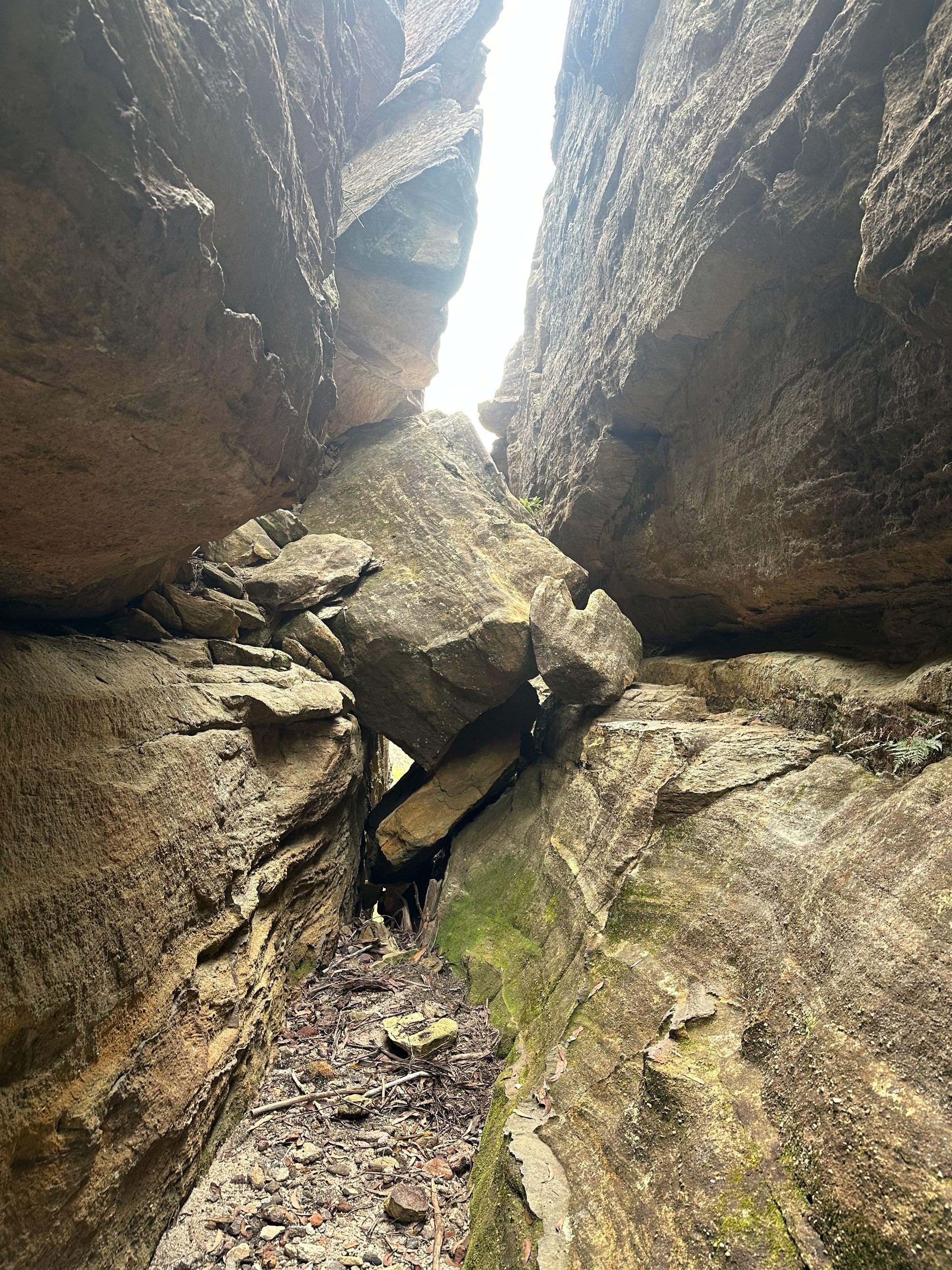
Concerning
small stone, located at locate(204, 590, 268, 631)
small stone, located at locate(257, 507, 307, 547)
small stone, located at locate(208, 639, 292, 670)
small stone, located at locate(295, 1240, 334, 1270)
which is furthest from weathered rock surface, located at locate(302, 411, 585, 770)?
small stone, located at locate(295, 1240, 334, 1270)

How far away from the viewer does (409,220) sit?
463 inches

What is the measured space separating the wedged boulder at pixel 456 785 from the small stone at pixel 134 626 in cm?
552

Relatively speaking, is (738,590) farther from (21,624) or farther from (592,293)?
(21,624)

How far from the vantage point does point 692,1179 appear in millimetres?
3146

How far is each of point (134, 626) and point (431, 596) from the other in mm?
4868

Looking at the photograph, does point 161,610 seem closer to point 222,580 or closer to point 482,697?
point 222,580

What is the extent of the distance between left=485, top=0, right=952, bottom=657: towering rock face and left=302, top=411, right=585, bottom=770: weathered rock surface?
1.49 meters

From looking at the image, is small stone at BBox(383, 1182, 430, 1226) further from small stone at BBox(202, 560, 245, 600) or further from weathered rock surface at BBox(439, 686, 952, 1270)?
small stone at BBox(202, 560, 245, 600)

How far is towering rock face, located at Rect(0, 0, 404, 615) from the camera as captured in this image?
2.26 meters

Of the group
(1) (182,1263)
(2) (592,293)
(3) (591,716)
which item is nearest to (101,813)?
(1) (182,1263)

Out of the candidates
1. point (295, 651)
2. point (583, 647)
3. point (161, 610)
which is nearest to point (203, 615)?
point (161, 610)

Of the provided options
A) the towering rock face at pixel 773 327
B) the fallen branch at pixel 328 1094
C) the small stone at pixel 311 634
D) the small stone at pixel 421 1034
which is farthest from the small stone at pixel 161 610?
the towering rock face at pixel 773 327

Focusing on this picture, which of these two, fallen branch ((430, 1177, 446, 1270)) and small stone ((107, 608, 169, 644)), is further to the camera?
small stone ((107, 608, 169, 644))

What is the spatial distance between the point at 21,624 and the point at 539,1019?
16.8 ft
